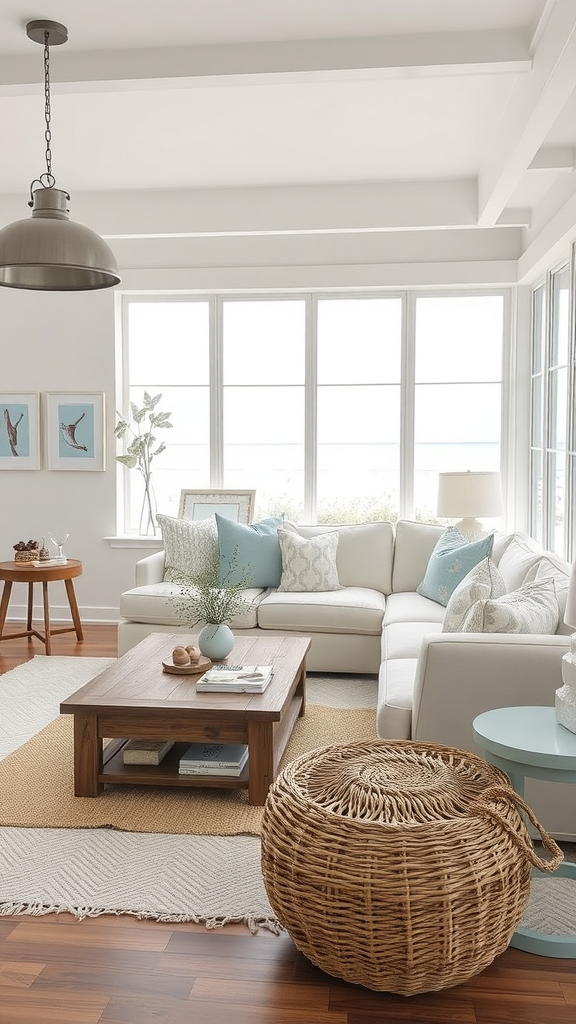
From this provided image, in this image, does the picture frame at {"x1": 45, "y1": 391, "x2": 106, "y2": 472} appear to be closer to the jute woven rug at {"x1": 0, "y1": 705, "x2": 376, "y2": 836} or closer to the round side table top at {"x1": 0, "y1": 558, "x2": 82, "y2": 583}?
the round side table top at {"x1": 0, "y1": 558, "x2": 82, "y2": 583}

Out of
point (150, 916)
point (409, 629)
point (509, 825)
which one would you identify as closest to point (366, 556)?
point (409, 629)

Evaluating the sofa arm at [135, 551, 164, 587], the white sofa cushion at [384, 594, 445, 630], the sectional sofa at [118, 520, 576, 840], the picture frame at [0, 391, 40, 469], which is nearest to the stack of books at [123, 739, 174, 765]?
the sectional sofa at [118, 520, 576, 840]

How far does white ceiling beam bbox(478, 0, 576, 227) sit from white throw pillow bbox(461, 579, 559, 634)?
1853 millimetres

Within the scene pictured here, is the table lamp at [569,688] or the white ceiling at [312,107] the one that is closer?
the table lamp at [569,688]

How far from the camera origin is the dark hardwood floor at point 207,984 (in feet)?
6.64

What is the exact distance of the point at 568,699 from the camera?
245 centimetres

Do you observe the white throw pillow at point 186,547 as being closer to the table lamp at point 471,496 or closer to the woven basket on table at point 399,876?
the table lamp at point 471,496

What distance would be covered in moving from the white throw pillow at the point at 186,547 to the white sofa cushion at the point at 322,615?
602mm

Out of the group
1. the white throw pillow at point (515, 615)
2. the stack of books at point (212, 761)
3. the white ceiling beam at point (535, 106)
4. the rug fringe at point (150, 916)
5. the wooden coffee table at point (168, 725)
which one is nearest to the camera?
the rug fringe at point (150, 916)

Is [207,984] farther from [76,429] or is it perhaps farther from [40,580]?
[76,429]

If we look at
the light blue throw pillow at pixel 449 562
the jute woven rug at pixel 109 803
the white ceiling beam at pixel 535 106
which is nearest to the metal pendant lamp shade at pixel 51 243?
the white ceiling beam at pixel 535 106

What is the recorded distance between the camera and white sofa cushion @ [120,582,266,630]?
4.99 metres

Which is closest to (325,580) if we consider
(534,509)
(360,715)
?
(360,715)

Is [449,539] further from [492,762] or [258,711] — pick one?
[492,762]
